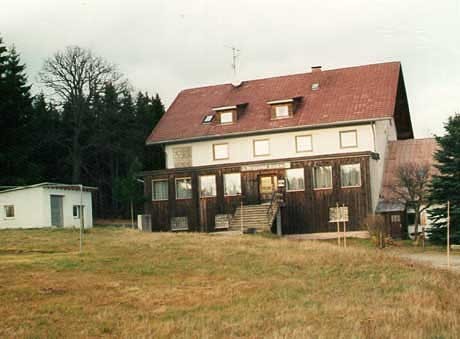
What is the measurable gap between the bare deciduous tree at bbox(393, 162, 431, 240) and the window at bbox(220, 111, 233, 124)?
12.4 m

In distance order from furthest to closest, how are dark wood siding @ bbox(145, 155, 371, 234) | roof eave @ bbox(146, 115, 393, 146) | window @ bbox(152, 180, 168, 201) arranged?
1. window @ bbox(152, 180, 168, 201)
2. roof eave @ bbox(146, 115, 393, 146)
3. dark wood siding @ bbox(145, 155, 371, 234)

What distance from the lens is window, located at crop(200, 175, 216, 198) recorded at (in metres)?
47.9

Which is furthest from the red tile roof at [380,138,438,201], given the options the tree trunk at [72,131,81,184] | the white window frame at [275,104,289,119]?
the tree trunk at [72,131,81,184]

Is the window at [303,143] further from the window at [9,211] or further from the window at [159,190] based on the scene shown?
the window at [9,211]

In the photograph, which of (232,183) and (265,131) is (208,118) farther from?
(232,183)

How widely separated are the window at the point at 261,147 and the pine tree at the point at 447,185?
1182 cm

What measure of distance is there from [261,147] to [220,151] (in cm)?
285

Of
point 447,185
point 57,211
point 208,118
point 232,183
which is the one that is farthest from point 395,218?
point 57,211

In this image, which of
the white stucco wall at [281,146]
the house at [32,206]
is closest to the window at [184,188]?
the white stucco wall at [281,146]

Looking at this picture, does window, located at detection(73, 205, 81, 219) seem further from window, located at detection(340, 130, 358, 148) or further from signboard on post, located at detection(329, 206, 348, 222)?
window, located at detection(340, 130, 358, 148)

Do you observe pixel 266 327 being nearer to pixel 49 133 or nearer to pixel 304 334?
pixel 304 334

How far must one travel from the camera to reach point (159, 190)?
1951 inches

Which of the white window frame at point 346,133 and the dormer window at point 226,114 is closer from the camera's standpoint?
the white window frame at point 346,133

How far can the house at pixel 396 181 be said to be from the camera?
44.3m
